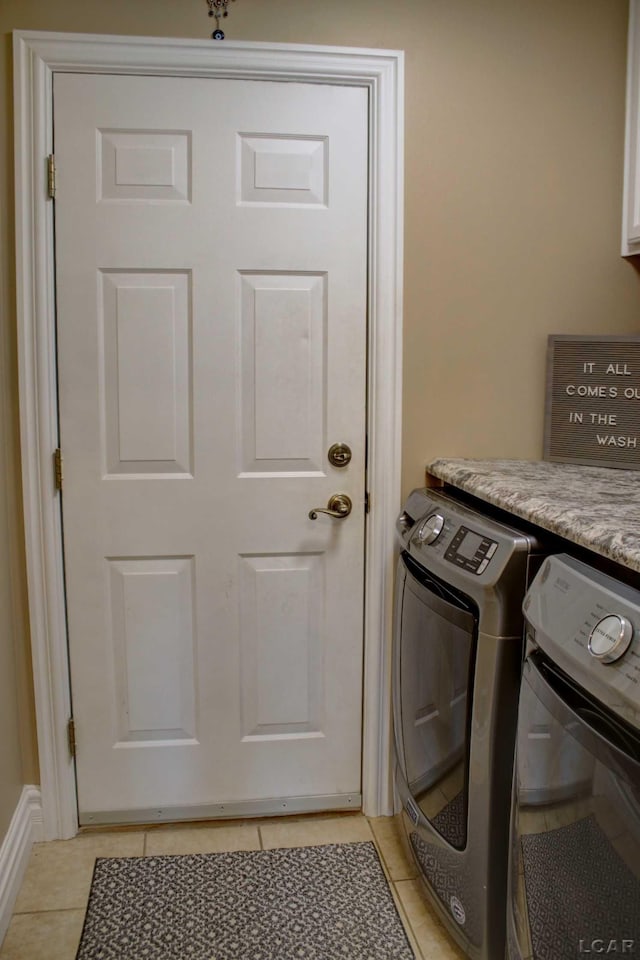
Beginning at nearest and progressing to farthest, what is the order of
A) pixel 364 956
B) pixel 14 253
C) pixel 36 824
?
pixel 364 956 → pixel 14 253 → pixel 36 824

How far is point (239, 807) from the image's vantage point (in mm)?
2188

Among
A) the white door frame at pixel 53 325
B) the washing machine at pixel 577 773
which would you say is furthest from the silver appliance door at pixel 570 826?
the white door frame at pixel 53 325

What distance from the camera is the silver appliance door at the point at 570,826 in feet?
3.26

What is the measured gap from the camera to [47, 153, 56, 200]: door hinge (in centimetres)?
193

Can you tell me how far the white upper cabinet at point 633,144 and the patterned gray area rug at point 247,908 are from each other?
1.80m

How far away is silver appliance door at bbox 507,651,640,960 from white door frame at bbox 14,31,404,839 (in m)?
0.85

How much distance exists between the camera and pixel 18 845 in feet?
6.40

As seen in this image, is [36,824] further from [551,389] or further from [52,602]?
[551,389]

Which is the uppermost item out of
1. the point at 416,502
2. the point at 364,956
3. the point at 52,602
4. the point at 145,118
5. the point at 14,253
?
the point at 145,118

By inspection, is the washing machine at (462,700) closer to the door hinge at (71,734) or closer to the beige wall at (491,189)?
the beige wall at (491,189)

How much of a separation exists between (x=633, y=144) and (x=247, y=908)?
2.17m

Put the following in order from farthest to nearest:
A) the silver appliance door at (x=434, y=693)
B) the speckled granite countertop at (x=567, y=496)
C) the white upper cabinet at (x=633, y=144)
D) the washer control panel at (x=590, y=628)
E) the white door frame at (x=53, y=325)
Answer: the white upper cabinet at (x=633, y=144) < the white door frame at (x=53, y=325) < the silver appliance door at (x=434, y=693) < the speckled granite countertop at (x=567, y=496) < the washer control panel at (x=590, y=628)

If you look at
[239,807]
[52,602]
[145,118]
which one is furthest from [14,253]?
[239,807]

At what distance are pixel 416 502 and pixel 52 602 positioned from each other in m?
1.00
